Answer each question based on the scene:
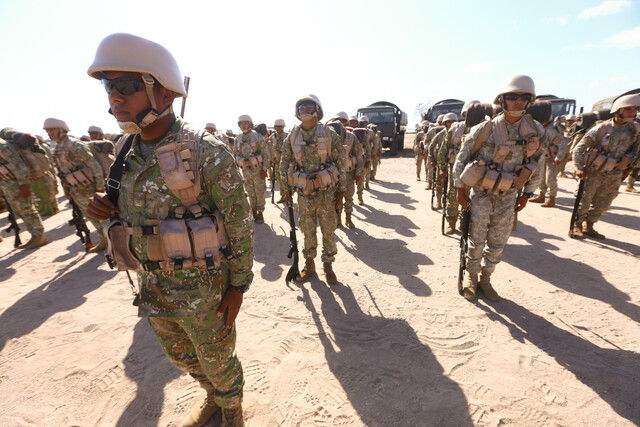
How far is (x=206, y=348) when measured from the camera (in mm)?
1773

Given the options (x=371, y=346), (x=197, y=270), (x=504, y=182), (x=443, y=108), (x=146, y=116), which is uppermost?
(x=443, y=108)

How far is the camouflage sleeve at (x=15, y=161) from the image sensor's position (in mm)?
5246

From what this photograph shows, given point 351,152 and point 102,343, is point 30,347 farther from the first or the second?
point 351,152

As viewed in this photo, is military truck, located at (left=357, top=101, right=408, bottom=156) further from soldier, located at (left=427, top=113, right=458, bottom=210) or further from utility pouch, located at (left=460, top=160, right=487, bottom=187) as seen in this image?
utility pouch, located at (left=460, top=160, right=487, bottom=187)

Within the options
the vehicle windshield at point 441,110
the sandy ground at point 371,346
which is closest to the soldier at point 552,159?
the sandy ground at point 371,346

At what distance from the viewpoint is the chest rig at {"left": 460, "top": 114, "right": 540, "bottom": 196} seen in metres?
3.14

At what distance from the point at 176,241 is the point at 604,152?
6976 millimetres

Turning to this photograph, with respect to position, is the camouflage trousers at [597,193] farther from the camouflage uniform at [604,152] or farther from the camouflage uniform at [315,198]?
the camouflage uniform at [315,198]

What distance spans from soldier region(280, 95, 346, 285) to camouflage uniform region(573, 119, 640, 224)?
4.74 meters

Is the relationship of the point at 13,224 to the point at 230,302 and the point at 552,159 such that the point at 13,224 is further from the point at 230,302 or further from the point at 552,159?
the point at 552,159

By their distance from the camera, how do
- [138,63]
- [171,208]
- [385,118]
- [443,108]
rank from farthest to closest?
[385,118] < [443,108] < [171,208] < [138,63]

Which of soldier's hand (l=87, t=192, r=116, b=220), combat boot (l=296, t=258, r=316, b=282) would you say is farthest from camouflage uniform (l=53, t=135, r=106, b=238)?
soldier's hand (l=87, t=192, r=116, b=220)

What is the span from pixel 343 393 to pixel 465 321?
1808mm

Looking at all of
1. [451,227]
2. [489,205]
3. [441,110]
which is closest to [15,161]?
[489,205]
